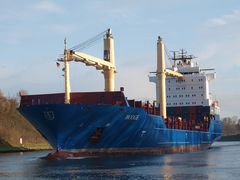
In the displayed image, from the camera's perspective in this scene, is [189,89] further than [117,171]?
Yes

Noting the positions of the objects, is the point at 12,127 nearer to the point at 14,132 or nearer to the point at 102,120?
the point at 14,132

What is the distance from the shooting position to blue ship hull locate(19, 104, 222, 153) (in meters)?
46.5

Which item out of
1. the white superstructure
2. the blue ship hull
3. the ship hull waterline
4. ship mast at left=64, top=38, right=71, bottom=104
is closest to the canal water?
the ship hull waterline

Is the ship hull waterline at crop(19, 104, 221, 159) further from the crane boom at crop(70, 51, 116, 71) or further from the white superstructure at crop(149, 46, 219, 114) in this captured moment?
the white superstructure at crop(149, 46, 219, 114)

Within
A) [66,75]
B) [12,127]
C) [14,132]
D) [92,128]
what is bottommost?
[14,132]

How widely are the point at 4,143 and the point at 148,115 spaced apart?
119 feet

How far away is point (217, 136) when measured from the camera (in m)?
88.1

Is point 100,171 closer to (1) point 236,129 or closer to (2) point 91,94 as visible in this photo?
(2) point 91,94

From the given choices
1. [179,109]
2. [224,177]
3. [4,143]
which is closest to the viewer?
[224,177]

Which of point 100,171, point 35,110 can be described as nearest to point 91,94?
point 35,110

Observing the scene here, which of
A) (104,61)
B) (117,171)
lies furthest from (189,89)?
(117,171)

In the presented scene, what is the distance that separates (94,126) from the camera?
156 ft

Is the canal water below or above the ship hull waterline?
below

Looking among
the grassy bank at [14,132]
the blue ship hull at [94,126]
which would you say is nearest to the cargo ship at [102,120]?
the blue ship hull at [94,126]
